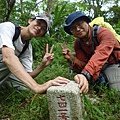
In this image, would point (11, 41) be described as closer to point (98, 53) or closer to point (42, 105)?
point (42, 105)

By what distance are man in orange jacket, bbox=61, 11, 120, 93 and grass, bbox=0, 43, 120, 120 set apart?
0.30 meters

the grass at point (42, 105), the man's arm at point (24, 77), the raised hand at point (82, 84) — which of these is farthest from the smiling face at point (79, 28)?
the man's arm at point (24, 77)

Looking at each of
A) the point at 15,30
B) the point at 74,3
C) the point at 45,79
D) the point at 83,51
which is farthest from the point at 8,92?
the point at 74,3

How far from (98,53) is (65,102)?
3.77 ft

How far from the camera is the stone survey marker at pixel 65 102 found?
2.16 meters

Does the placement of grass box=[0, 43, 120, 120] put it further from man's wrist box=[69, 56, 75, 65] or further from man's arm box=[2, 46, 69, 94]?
man's wrist box=[69, 56, 75, 65]

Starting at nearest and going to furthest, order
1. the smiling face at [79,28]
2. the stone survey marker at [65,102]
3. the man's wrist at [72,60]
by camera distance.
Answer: the stone survey marker at [65,102] < the smiling face at [79,28] < the man's wrist at [72,60]

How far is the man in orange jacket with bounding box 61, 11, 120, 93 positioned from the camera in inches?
119

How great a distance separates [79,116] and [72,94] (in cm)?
29

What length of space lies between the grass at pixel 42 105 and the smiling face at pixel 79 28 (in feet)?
2.86

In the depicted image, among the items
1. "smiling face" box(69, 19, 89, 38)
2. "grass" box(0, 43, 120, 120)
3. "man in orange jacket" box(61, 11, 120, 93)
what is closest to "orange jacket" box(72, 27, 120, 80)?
"man in orange jacket" box(61, 11, 120, 93)

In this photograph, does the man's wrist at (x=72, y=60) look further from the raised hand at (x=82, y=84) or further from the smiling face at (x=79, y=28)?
the raised hand at (x=82, y=84)

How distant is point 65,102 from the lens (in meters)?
2.20

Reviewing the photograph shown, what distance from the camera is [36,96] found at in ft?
10.4
